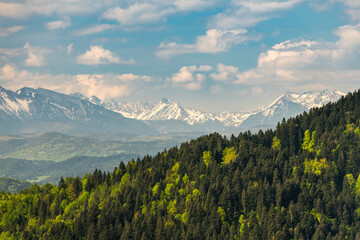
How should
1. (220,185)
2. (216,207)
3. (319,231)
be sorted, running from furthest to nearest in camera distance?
(220,185)
(216,207)
(319,231)

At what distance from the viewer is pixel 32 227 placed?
181 meters

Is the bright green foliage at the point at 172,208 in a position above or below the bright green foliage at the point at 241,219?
above

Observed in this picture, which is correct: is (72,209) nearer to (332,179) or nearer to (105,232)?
(105,232)

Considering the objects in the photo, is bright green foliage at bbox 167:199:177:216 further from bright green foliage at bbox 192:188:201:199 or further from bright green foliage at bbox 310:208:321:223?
bright green foliage at bbox 310:208:321:223

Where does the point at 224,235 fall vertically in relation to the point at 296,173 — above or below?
below

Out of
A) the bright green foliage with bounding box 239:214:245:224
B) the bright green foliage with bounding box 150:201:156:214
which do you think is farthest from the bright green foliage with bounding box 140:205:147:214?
the bright green foliage with bounding box 239:214:245:224

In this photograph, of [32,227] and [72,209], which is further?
[72,209]

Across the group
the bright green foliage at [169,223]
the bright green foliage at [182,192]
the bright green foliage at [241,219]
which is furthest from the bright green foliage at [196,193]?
the bright green foliage at [241,219]

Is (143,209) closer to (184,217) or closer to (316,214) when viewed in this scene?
(184,217)

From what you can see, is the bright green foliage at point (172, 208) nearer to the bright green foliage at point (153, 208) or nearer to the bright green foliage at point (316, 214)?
the bright green foliage at point (153, 208)

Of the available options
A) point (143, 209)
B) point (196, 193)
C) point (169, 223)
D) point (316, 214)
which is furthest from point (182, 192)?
point (316, 214)

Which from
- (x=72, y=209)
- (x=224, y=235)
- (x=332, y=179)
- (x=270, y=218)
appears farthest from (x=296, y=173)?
(x=72, y=209)

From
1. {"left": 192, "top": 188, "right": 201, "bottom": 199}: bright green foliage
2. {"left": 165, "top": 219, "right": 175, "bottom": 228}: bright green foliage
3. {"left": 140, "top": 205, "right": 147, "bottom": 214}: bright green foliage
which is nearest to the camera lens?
{"left": 165, "top": 219, "right": 175, "bottom": 228}: bright green foliage

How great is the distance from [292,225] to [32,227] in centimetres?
10817
